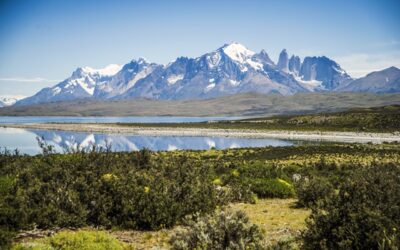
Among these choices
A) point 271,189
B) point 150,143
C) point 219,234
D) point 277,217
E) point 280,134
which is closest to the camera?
point 219,234

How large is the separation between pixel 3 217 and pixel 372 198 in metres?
9.46

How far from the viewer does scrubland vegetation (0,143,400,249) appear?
8539mm

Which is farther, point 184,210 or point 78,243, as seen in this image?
point 184,210

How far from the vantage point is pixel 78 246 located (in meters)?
8.77

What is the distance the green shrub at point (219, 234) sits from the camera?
30.2ft

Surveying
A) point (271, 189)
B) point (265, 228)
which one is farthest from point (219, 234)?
point (271, 189)

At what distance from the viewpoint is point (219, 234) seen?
31.1 ft

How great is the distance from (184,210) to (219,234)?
3.51 m

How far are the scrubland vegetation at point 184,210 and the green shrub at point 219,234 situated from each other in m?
0.02

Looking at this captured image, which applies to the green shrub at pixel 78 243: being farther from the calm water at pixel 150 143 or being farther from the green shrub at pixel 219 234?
the calm water at pixel 150 143

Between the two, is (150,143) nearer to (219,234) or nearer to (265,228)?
(265,228)

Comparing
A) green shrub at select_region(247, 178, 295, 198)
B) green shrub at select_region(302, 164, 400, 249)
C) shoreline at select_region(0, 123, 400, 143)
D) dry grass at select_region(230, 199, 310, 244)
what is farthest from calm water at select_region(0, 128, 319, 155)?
green shrub at select_region(302, 164, 400, 249)

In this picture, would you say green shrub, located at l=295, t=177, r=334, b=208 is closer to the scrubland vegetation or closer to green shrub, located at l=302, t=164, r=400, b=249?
the scrubland vegetation

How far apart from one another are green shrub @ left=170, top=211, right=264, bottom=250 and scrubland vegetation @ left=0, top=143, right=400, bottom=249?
24mm
